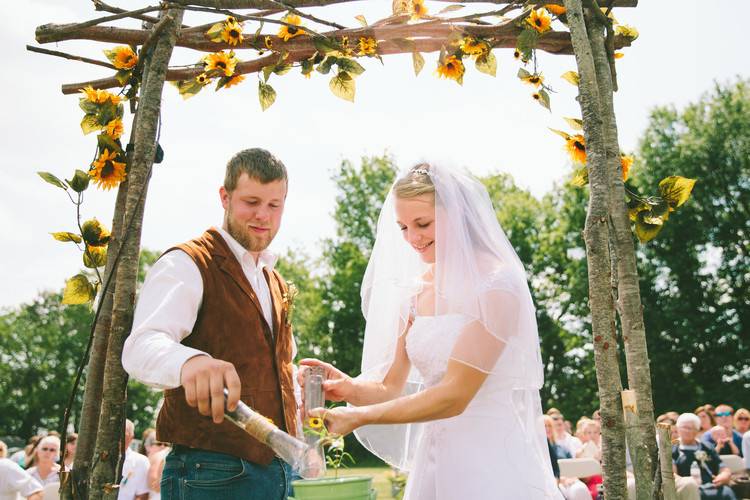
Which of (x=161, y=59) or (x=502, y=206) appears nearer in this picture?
(x=161, y=59)

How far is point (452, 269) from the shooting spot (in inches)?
99.7

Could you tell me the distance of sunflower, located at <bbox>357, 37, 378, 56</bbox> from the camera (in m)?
3.12

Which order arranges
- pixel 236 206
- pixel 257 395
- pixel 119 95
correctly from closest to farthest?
pixel 257 395 → pixel 236 206 → pixel 119 95

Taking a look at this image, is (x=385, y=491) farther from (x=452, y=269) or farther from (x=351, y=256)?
(x=452, y=269)

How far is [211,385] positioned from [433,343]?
1197mm

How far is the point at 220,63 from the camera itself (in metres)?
3.15

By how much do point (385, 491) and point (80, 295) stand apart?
15.2m

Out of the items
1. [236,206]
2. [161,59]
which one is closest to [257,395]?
[236,206]

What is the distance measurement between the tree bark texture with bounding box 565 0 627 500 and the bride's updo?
0.63m

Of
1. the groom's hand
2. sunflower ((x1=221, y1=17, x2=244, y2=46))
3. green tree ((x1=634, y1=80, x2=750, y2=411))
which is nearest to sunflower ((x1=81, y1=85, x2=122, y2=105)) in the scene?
sunflower ((x1=221, y1=17, x2=244, y2=46))

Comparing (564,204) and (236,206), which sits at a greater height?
(564,204)

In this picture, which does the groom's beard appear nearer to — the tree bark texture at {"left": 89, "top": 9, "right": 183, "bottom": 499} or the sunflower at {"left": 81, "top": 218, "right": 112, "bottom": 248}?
the tree bark texture at {"left": 89, "top": 9, "right": 183, "bottom": 499}

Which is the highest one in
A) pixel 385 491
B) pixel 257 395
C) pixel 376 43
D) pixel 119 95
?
pixel 376 43

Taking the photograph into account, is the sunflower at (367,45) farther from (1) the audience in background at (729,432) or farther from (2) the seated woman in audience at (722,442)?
(1) the audience in background at (729,432)
